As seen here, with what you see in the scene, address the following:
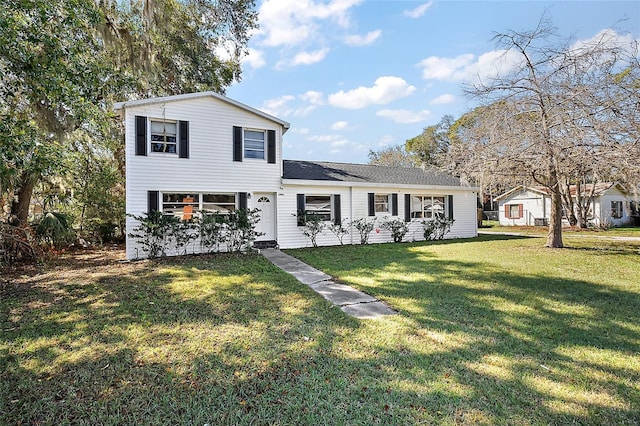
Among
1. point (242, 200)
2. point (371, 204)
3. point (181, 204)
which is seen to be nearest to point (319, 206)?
point (371, 204)

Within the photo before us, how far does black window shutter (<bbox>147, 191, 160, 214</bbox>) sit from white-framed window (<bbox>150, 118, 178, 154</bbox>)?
144cm

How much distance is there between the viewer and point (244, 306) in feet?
16.9

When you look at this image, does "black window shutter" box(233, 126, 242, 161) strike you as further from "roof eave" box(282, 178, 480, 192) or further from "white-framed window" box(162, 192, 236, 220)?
"roof eave" box(282, 178, 480, 192)

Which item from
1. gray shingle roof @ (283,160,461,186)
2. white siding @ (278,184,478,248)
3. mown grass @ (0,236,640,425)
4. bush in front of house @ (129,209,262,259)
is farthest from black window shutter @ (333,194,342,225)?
mown grass @ (0,236,640,425)

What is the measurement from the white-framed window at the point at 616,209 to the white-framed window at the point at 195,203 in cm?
2791

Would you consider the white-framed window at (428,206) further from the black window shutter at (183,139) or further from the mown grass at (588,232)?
the black window shutter at (183,139)

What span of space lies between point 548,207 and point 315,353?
28.3 m

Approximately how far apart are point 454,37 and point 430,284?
25.7 ft

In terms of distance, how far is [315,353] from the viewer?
354 centimetres

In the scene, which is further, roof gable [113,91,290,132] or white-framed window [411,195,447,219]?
white-framed window [411,195,447,219]

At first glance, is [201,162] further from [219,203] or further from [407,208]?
[407,208]

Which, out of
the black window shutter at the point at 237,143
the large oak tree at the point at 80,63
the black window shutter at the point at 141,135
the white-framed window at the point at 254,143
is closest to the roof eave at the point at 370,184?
the white-framed window at the point at 254,143

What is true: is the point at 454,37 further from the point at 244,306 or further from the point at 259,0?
the point at 244,306

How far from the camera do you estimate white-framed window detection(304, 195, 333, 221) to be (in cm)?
1262
